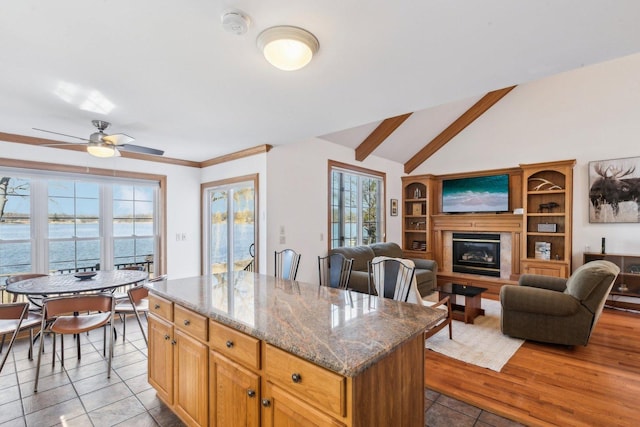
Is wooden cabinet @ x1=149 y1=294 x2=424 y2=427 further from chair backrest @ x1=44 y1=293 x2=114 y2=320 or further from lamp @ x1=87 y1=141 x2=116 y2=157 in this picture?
lamp @ x1=87 y1=141 x2=116 y2=157

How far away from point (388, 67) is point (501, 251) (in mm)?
5205

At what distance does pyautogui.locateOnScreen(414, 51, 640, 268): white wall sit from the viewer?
477cm

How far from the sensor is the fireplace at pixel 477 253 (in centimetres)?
591

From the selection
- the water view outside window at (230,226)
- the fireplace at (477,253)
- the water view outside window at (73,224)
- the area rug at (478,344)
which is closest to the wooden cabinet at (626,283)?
the fireplace at (477,253)

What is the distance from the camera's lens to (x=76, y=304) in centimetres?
260

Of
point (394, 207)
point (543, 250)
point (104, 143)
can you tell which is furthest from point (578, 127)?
point (104, 143)

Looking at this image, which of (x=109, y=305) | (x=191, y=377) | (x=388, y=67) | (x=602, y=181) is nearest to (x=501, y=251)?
(x=602, y=181)

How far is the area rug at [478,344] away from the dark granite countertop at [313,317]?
5.80 ft

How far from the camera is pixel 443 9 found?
4.69 feet

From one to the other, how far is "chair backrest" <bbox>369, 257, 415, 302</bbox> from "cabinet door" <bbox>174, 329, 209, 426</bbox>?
1590mm

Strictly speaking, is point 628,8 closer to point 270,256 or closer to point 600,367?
point 600,367

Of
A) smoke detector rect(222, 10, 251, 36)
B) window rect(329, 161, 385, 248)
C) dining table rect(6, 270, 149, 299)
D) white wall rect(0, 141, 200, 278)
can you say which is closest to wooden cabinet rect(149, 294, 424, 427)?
dining table rect(6, 270, 149, 299)

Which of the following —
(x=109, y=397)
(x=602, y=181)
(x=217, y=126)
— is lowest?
(x=109, y=397)

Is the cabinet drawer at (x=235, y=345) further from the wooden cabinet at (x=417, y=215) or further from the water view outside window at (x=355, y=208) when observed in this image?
the wooden cabinet at (x=417, y=215)
